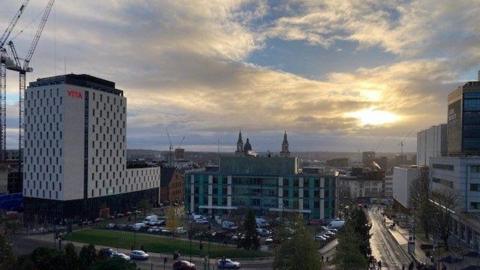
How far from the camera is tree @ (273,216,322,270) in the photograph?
104 ft

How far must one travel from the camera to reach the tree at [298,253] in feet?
104

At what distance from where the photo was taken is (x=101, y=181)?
8000 cm

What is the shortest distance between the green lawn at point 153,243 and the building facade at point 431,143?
67.3 m

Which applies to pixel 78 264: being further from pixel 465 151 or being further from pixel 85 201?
pixel 465 151

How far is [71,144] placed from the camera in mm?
74250

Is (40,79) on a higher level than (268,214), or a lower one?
higher

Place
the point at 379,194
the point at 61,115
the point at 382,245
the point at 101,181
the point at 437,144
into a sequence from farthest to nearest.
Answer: the point at 379,194 → the point at 437,144 → the point at 101,181 → the point at 61,115 → the point at 382,245

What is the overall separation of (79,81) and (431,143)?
85633mm

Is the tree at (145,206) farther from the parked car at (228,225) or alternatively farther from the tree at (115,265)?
the tree at (115,265)

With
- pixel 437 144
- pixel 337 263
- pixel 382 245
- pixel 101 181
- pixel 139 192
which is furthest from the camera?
pixel 437 144

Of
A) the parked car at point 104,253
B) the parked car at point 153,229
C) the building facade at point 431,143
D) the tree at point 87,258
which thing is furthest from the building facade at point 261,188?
the tree at point 87,258

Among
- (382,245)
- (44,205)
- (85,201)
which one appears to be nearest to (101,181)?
(85,201)

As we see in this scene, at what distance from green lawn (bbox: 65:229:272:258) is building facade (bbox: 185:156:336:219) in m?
23.0

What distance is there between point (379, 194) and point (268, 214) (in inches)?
2660
